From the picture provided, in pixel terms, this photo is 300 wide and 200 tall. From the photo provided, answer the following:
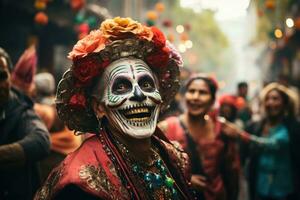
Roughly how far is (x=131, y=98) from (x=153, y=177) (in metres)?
0.52

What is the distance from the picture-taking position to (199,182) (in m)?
5.18

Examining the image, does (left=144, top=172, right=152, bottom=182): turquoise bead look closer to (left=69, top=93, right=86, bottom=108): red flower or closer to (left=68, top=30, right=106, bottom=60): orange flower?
(left=69, top=93, right=86, bottom=108): red flower

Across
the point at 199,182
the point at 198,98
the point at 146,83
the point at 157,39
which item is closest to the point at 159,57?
the point at 157,39

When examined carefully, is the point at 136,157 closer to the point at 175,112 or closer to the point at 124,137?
the point at 124,137

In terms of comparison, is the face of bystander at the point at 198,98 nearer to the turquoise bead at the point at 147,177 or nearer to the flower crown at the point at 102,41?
the flower crown at the point at 102,41

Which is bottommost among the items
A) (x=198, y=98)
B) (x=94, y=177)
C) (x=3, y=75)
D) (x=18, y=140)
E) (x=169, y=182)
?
(x=169, y=182)

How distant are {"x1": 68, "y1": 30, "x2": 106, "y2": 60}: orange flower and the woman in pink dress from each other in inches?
83.6

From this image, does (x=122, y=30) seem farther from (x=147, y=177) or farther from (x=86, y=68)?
(x=147, y=177)

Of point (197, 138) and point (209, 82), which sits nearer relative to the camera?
point (197, 138)

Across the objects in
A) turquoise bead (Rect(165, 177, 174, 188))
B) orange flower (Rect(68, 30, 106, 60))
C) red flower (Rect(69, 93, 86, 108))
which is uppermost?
orange flower (Rect(68, 30, 106, 60))

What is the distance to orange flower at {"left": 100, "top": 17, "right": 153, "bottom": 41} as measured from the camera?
339cm

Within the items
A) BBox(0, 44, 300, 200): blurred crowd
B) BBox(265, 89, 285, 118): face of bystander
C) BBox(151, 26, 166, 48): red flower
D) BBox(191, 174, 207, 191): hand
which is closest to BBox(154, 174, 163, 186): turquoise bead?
BBox(0, 44, 300, 200): blurred crowd

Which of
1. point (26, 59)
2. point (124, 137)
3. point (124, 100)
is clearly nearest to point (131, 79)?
point (124, 100)

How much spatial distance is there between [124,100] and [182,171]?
0.71 m
